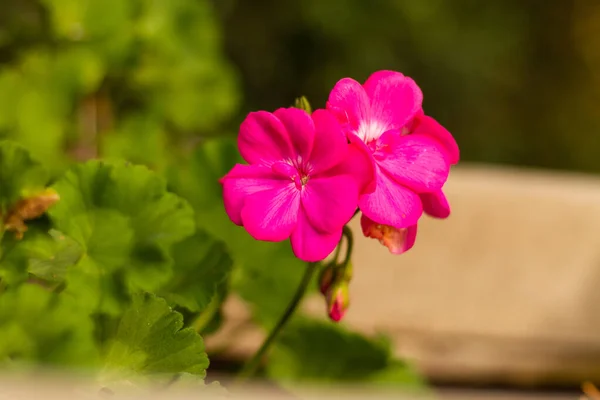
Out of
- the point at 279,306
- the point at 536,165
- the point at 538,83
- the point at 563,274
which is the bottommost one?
the point at 279,306

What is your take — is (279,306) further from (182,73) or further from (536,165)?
(536,165)

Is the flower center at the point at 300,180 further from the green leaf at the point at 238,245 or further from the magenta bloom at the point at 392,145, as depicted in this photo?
the green leaf at the point at 238,245

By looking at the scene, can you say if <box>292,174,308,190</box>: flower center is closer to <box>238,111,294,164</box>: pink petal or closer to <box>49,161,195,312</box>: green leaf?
<box>238,111,294,164</box>: pink petal

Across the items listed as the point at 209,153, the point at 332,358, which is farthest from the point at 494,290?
the point at 209,153

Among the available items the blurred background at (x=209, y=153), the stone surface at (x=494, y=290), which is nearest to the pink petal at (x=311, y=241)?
the blurred background at (x=209, y=153)

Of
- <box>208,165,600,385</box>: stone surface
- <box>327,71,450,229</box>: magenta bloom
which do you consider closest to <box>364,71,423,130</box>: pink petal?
<box>327,71,450,229</box>: magenta bloom

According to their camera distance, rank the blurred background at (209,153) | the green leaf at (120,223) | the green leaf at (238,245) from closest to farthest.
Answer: the green leaf at (120,223)
the green leaf at (238,245)
the blurred background at (209,153)

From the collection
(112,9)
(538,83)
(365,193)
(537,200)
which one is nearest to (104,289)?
(365,193)
